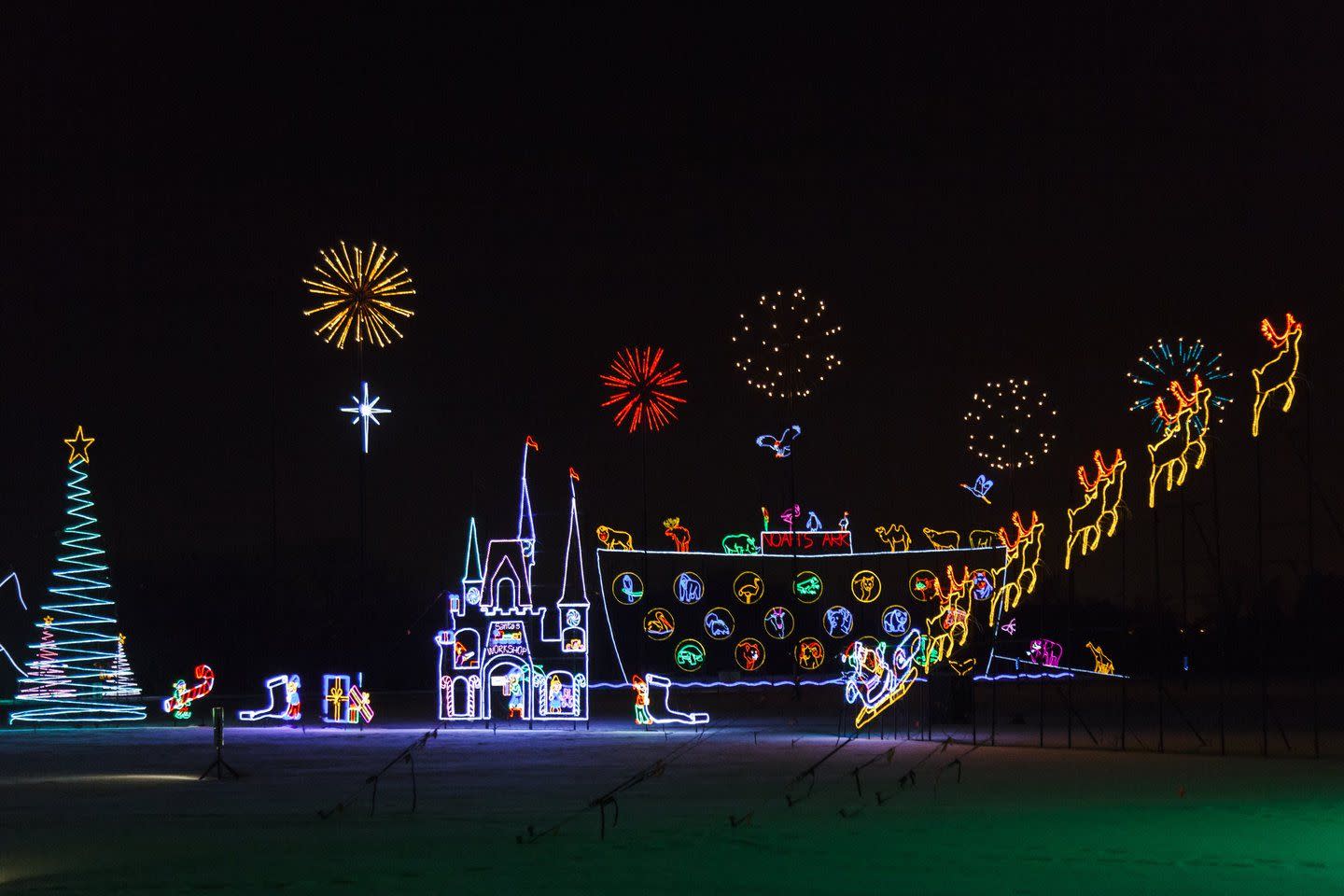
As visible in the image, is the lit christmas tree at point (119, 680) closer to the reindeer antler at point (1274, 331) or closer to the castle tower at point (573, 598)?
the castle tower at point (573, 598)

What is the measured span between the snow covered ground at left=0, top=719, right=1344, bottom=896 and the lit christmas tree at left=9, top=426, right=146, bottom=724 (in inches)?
564

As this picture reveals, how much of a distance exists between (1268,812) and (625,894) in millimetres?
9014

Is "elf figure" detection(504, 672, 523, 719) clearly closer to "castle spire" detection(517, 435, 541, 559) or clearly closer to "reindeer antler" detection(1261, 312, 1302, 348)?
"castle spire" detection(517, 435, 541, 559)

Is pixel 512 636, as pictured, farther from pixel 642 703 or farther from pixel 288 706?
pixel 288 706


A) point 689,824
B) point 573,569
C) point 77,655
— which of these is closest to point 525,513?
point 573,569

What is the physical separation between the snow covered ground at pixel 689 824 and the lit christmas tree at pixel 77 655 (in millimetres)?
14334

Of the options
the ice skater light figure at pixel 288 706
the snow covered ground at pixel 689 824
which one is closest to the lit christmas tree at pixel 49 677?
the ice skater light figure at pixel 288 706

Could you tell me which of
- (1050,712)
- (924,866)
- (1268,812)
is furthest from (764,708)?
(924,866)

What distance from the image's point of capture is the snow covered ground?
13.3m

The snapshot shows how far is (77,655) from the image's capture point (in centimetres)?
4225

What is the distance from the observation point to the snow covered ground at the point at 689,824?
13344 mm

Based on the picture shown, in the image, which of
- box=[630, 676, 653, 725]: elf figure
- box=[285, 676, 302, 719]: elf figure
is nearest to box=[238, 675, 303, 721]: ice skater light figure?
box=[285, 676, 302, 719]: elf figure

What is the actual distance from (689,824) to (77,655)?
29962 millimetres

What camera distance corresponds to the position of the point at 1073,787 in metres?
20.9
